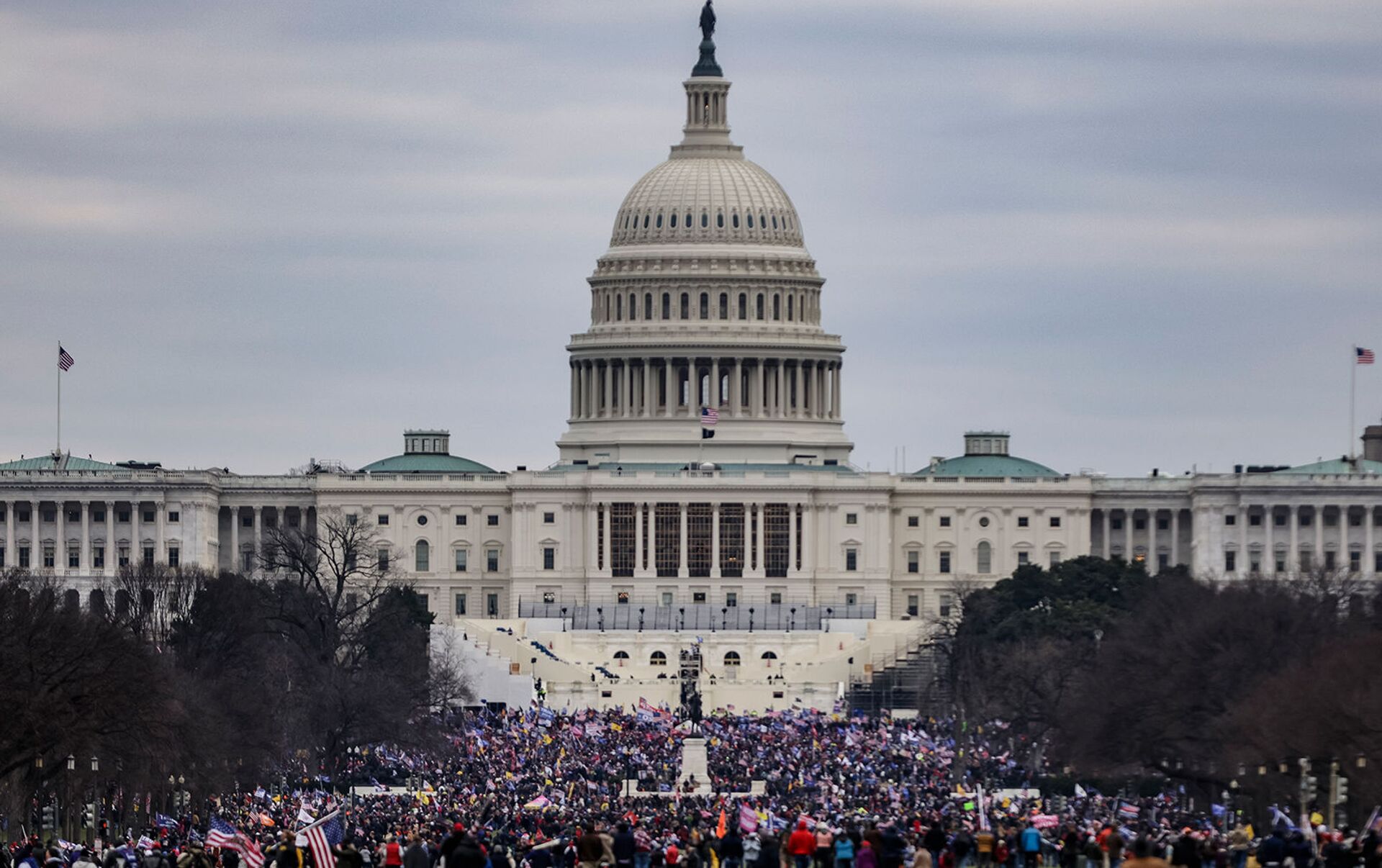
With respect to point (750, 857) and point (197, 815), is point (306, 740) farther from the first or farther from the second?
point (750, 857)

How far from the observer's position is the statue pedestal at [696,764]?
14112 cm

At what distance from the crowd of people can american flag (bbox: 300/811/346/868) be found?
0.09 meters

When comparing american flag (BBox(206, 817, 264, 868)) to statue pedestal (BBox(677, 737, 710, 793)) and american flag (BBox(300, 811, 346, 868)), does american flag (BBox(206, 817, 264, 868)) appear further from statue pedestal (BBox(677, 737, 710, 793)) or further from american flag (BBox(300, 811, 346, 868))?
statue pedestal (BBox(677, 737, 710, 793))

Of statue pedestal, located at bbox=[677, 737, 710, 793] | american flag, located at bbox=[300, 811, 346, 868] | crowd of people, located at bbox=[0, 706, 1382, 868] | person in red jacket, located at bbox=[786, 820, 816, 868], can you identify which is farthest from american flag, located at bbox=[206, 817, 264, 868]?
statue pedestal, located at bbox=[677, 737, 710, 793]

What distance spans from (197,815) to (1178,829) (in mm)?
33183

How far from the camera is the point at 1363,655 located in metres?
123

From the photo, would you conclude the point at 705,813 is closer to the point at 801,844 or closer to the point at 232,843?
the point at 232,843

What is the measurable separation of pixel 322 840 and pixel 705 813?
Result: 33.4 m

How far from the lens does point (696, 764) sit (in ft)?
474

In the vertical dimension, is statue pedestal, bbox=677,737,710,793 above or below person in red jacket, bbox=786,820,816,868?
above

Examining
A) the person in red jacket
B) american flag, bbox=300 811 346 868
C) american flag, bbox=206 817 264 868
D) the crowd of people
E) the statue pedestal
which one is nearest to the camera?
the crowd of people

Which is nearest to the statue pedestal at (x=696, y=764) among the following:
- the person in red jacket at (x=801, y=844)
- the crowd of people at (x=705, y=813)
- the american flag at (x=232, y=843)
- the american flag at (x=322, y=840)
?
the crowd of people at (x=705, y=813)

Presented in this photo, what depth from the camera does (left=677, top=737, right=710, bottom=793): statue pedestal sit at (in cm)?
14112

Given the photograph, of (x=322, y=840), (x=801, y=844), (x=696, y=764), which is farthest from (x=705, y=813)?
(x=801, y=844)
